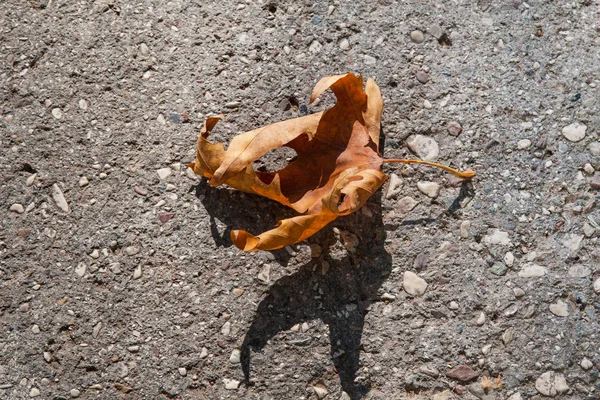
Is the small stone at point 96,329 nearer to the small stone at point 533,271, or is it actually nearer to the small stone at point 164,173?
the small stone at point 164,173

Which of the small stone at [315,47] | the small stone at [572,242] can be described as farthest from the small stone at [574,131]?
the small stone at [315,47]

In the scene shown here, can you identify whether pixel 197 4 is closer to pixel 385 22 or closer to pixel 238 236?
pixel 385 22

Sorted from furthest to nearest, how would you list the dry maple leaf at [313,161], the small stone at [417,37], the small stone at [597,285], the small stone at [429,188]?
1. the small stone at [417,37]
2. the small stone at [429,188]
3. the small stone at [597,285]
4. the dry maple leaf at [313,161]

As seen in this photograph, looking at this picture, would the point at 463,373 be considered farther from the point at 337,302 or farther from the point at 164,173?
the point at 164,173

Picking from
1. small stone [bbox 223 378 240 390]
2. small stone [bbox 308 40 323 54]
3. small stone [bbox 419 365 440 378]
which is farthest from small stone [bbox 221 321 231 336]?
small stone [bbox 308 40 323 54]

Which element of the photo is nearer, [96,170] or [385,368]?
[385,368]

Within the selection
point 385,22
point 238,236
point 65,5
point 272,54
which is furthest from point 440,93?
point 65,5

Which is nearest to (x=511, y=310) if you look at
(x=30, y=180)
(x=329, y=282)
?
(x=329, y=282)

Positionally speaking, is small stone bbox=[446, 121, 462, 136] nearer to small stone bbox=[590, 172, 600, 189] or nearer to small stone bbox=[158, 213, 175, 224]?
small stone bbox=[590, 172, 600, 189]
